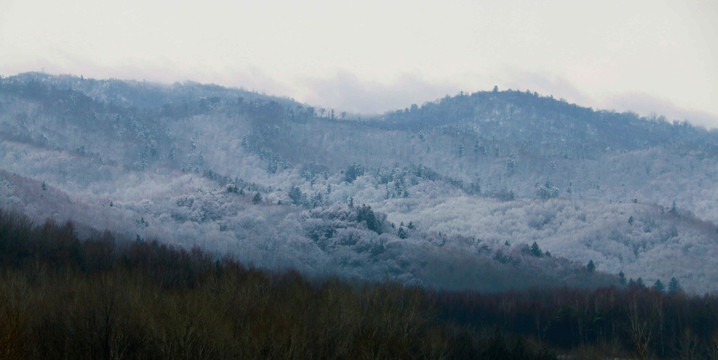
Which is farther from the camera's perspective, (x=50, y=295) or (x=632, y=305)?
(x=632, y=305)

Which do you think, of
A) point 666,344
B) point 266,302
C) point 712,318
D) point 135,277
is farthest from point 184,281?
point 712,318

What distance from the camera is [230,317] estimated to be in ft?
229

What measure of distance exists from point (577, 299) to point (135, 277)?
327 feet

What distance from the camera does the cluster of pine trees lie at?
2341 inches

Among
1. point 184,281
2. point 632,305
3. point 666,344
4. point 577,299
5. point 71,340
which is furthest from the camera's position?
point 577,299

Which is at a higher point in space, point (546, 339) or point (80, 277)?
point (80, 277)

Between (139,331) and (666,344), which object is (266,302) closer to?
(139,331)

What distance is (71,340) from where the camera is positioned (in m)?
60.6

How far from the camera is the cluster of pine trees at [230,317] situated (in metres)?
59.5

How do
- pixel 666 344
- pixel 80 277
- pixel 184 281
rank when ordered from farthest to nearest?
pixel 666 344 → pixel 184 281 → pixel 80 277

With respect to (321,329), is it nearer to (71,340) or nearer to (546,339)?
(71,340)

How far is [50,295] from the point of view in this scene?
76.0 meters

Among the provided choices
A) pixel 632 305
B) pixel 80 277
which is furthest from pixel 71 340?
pixel 632 305

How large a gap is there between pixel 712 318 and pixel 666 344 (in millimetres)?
13385
